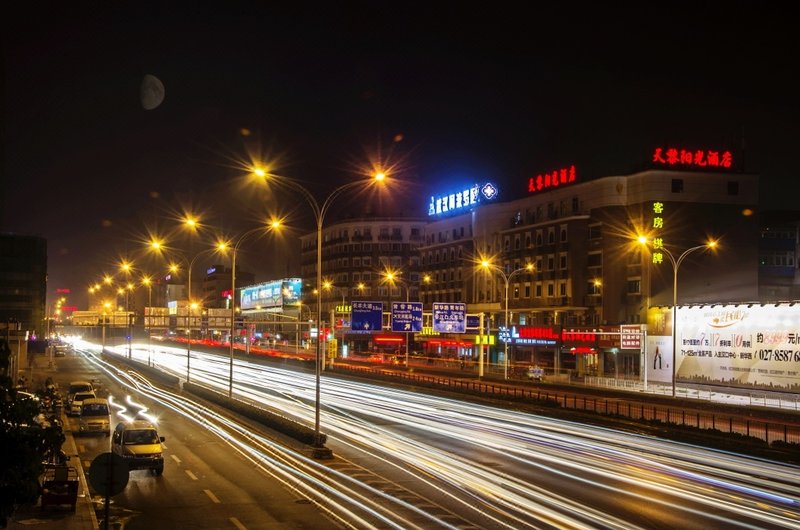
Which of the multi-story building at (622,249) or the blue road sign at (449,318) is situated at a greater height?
the multi-story building at (622,249)

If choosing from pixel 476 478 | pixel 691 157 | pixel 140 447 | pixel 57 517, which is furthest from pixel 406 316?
pixel 57 517

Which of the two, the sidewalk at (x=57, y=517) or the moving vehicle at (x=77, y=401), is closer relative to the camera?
the sidewalk at (x=57, y=517)

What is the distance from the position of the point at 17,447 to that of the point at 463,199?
9542cm

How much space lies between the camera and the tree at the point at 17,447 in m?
10.4

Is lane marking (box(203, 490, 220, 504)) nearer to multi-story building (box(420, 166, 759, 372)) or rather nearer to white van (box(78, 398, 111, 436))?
white van (box(78, 398, 111, 436))

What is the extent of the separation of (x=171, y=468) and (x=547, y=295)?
62.4m

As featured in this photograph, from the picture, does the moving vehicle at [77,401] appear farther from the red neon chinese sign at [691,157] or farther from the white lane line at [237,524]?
the red neon chinese sign at [691,157]

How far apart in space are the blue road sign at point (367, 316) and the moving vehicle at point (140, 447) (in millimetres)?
36796

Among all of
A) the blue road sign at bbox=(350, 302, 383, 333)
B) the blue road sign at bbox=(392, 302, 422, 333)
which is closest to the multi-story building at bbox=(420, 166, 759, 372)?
the blue road sign at bbox=(392, 302, 422, 333)

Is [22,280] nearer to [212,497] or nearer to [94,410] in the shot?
[94,410]

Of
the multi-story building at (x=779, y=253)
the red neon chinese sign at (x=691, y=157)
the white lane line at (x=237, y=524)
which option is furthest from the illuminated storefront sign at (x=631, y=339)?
the white lane line at (x=237, y=524)

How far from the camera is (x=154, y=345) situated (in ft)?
470

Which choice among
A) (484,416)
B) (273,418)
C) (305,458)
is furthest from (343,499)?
(484,416)

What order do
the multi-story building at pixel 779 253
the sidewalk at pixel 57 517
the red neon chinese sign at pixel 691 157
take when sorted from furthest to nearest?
the multi-story building at pixel 779 253, the red neon chinese sign at pixel 691 157, the sidewalk at pixel 57 517
